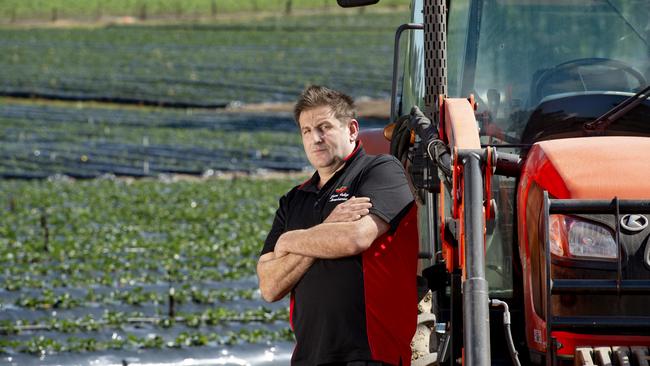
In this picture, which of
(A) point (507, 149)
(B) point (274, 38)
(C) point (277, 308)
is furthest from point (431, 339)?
(B) point (274, 38)

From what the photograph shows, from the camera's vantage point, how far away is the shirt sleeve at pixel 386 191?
4258 mm

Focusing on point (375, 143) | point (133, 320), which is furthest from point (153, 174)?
point (375, 143)

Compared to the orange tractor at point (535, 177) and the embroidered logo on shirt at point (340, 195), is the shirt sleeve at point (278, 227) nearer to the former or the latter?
the embroidered logo on shirt at point (340, 195)

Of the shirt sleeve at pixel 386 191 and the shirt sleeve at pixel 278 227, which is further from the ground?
the shirt sleeve at pixel 386 191

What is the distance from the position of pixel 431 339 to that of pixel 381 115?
28.2 meters

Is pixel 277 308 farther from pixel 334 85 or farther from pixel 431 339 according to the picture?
pixel 334 85

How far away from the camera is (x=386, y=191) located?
431 cm

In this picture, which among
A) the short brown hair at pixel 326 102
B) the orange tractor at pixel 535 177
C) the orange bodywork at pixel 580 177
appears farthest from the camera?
the short brown hair at pixel 326 102

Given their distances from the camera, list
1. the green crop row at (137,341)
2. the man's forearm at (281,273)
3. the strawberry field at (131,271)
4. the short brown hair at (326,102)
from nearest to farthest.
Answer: the man's forearm at (281,273) < the short brown hair at (326,102) < the green crop row at (137,341) < the strawberry field at (131,271)

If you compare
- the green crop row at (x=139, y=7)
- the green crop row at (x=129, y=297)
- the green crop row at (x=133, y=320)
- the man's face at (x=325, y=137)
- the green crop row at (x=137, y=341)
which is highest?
the green crop row at (x=139, y=7)

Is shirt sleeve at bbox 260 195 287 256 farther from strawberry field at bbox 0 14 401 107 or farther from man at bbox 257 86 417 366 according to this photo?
strawberry field at bbox 0 14 401 107

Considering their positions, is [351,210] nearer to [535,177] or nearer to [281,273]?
[281,273]

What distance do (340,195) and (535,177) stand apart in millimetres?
686

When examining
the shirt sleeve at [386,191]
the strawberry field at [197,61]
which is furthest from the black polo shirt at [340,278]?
the strawberry field at [197,61]
